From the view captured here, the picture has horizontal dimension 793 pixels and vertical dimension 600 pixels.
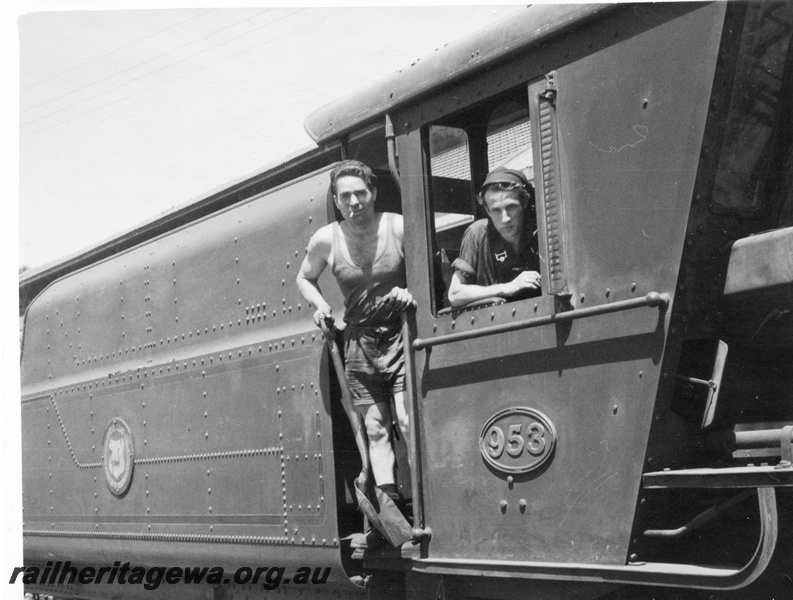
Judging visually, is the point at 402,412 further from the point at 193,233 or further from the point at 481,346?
the point at 193,233

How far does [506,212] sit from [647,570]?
5.07 feet

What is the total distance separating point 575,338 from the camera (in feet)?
12.6

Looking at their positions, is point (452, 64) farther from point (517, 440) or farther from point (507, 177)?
point (517, 440)

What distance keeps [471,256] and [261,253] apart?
1.89 metres

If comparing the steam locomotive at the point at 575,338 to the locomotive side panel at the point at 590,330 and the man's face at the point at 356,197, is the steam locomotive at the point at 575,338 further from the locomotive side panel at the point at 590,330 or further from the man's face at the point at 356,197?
the man's face at the point at 356,197

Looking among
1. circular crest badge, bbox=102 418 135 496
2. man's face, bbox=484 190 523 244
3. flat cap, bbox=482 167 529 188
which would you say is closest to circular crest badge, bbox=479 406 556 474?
man's face, bbox=484 190 523 244

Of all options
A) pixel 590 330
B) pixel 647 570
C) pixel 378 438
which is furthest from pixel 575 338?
pixel 378 438

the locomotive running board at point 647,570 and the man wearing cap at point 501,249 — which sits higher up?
the man wearing cap at point 501,249

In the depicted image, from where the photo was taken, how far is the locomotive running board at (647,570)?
3201 mm

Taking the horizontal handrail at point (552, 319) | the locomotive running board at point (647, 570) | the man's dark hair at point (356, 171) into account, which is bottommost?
the locomotive running board at point (647, 570)

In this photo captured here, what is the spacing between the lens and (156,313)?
697 centimetres

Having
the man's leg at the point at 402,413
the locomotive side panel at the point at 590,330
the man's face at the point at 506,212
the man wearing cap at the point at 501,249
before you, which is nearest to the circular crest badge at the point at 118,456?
the man's leg at the point at 402,413

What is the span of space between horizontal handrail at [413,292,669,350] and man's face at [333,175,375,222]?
744mm

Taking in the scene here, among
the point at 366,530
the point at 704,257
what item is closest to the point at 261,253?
the point at 366,530
